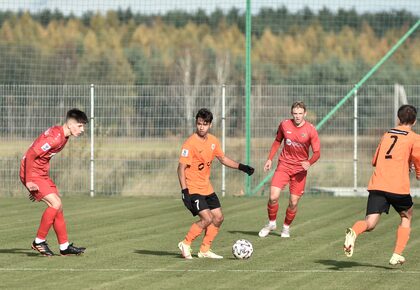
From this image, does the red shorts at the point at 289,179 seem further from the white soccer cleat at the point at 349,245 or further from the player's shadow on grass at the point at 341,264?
the white soccer cleat at the point at 349,245

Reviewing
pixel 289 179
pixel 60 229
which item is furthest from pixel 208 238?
pixel 289 179

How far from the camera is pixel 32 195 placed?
587 inches

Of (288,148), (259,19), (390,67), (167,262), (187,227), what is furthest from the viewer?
(390,67)

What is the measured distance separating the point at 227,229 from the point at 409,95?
10547mm

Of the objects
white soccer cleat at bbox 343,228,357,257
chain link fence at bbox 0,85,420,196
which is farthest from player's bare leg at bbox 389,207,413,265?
chain link fence at bbox 0,85,420,196

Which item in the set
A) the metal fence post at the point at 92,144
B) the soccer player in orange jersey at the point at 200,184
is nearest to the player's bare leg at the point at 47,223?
the soccer player in orange jersey at the point at 200,184

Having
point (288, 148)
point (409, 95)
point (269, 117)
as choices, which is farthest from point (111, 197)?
point (288, 148)

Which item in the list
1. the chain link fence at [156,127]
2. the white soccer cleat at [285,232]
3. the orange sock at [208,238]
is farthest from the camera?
the chain link fence at [156,127]

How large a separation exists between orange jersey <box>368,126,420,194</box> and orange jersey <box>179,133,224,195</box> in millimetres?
2230

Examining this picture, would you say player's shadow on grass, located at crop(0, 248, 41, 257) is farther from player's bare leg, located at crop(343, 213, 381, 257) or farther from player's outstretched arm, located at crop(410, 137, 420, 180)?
player's outstretched arm, located at crop(410, 137, 420, 180)

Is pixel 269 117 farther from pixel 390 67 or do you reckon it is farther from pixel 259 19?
pixel 390 67

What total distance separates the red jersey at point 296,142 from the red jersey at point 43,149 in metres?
4.14

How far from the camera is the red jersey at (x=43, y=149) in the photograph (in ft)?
47.9

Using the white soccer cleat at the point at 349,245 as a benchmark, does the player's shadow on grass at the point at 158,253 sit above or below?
below
